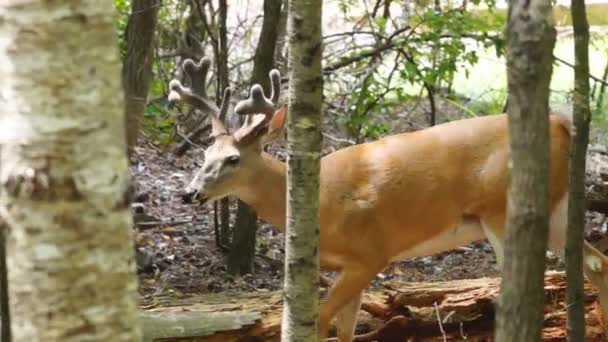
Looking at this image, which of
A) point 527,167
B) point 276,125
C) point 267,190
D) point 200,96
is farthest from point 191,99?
point 527,167

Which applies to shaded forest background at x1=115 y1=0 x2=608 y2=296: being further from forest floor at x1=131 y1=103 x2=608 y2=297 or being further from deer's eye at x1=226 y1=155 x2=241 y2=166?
deer's eye at x1=226 y1=155 x2=241 y2=166

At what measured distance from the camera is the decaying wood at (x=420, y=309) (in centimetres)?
570

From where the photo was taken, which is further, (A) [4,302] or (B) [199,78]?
(B) [199,78]

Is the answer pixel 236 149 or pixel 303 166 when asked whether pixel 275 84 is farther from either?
pixel 303 166

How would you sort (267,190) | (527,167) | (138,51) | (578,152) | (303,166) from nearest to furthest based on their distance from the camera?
(527,167) < (303,166) < (578,152) < (267,190) < (138,51)

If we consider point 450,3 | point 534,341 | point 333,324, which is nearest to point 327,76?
point 450,3

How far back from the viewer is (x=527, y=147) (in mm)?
2826

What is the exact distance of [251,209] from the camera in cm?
742

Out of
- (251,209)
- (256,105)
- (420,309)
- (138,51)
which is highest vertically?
(138,51)

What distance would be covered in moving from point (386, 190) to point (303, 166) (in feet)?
6.94

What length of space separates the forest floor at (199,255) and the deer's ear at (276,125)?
1697 mm

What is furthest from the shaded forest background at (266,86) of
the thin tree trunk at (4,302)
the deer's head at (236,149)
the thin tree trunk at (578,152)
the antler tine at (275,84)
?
the thin tree trunk at (4,302)

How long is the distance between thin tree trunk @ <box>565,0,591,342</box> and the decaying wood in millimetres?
1911

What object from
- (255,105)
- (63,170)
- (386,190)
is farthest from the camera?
(386,190)
